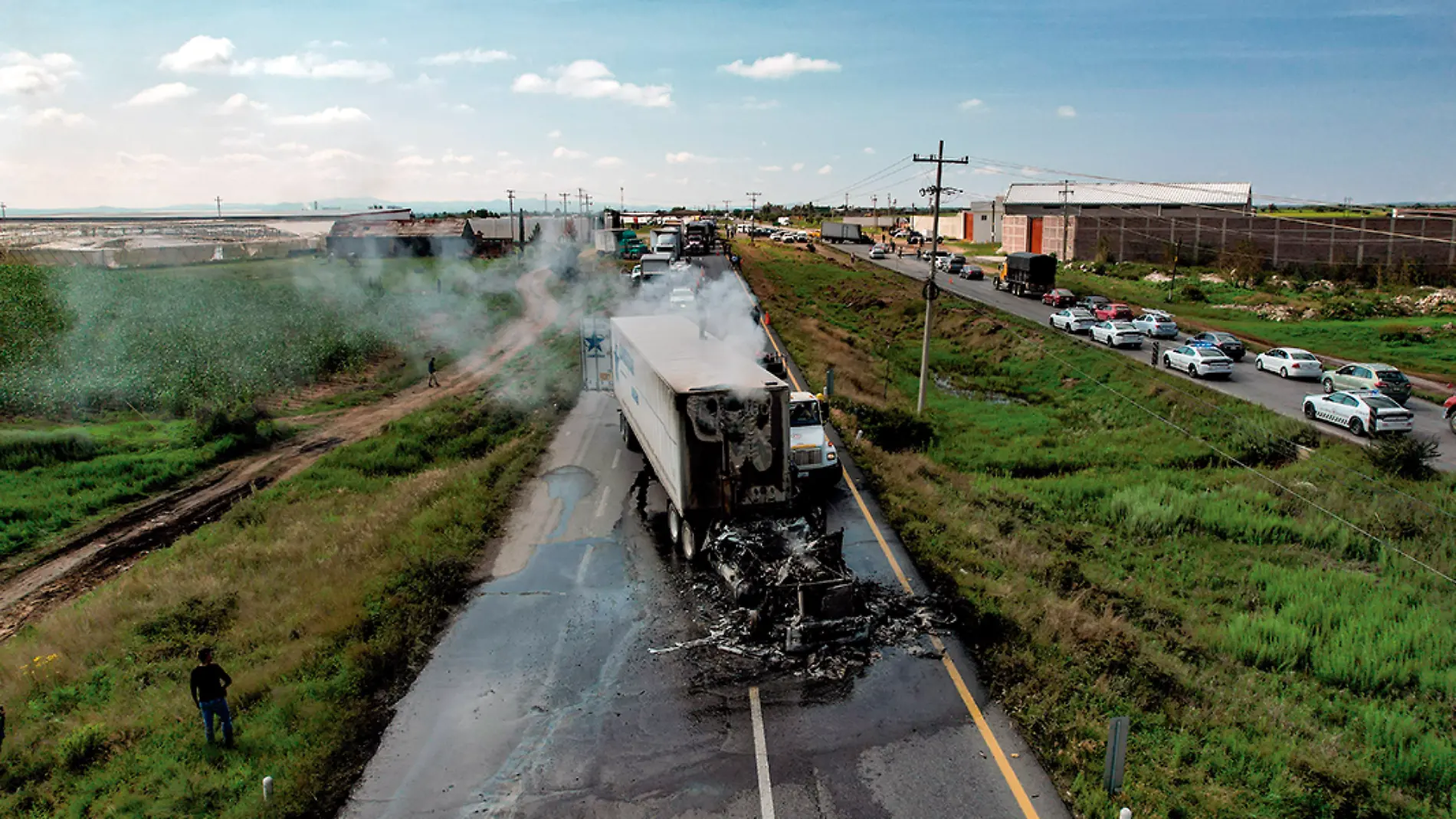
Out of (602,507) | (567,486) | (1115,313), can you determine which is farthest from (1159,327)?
(602,507)

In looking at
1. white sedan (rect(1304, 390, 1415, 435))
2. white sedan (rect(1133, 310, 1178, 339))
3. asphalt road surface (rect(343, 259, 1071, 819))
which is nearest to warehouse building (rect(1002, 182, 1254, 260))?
white sedan (rect(1133, 310, 1178, 339))

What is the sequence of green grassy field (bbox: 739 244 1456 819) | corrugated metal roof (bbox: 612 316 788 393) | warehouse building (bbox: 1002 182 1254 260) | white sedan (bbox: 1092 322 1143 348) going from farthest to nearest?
warehouse building (bbox: 1002 182 1254 260)
white sedan (bbox: 1092 322 1143 348)
corrugated metal roof (bbox: 612 316 788 393)
green grassy field (bbox: 739 244 1456 819)

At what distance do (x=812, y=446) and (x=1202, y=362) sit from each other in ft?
74.7

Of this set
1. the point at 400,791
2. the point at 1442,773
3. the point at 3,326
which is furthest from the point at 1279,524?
the point at 3,326

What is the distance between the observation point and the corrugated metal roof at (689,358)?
587 inches

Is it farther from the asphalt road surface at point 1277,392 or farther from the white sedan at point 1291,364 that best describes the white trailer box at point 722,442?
the white sedan at point 1291,364

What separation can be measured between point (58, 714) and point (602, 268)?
186 feet

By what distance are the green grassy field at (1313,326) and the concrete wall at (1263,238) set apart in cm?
814

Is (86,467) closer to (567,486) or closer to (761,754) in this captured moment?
(567,486)

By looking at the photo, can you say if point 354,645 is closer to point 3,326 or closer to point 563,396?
point 563,396

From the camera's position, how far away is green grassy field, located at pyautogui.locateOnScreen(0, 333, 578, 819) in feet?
33.2

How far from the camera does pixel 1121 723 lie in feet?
30.1

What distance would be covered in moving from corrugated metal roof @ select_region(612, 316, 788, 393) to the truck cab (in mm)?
2957

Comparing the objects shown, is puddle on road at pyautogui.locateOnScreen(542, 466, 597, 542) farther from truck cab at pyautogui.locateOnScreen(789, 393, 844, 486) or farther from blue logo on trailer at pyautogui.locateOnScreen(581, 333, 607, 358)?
blue logo on trailer at pyautogui.locateOnScreen(581, 333, 607, 358)
